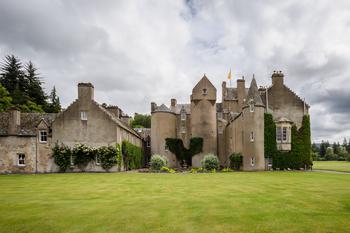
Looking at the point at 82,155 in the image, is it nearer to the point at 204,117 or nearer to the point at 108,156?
the point at 108,156

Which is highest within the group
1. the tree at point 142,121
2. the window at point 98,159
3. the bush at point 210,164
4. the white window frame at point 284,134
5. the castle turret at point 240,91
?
the castle turret at point 240,91

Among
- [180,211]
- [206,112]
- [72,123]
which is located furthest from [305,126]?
[180,211]

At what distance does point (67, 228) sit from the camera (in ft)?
30.4

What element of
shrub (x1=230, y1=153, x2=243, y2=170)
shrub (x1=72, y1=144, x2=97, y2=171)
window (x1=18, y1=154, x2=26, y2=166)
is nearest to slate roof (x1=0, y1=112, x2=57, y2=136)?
window (x1=18, y1=154, x2=26, y2=166)

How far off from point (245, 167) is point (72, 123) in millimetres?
24344

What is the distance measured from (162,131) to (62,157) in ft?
59.8

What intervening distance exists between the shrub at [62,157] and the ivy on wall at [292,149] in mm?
26789

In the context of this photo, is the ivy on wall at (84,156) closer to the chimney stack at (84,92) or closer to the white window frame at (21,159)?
the white window frame at (21,159)

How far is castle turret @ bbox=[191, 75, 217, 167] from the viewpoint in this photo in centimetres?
4912

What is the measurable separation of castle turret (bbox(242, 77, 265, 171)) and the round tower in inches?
596

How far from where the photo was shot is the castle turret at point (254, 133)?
39.5 m

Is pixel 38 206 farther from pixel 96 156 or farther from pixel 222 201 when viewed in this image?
pixel 96 156

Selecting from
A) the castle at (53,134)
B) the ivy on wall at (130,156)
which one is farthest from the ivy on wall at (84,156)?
the ivy on wall at (130,156)

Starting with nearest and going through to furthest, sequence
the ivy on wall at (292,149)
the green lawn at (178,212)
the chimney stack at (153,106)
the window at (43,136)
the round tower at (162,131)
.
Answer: the green lawn at (178,212) → the window at (43,136) → the ivy on wall at (292,149) → the round tower at (162,131) → the chimney stack at (153,106)
